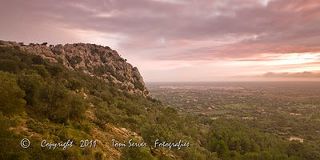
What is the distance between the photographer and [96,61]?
151 metres

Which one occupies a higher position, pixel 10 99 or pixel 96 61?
pixel 96 61

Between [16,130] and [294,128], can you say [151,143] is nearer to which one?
[16,130]

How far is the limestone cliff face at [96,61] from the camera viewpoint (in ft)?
426

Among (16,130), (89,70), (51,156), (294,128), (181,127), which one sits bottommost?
(294,128)

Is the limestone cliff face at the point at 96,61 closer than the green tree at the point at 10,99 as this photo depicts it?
No

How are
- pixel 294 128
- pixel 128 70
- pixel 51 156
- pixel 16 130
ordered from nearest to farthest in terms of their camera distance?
pixel 51 156, pixel 16 130, pixel 128 70, pixel 294 128

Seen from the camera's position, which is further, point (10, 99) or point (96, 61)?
point (96, 61)

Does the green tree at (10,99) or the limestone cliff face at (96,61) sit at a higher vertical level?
the limestone cliff face at (96,61)

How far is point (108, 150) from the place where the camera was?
44156mm

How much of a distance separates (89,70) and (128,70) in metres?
26.7

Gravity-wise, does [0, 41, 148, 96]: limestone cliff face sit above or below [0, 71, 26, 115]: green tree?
above

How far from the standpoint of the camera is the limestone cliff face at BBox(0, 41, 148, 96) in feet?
426

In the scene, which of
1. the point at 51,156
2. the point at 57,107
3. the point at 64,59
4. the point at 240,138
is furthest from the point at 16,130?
the point at 64,59

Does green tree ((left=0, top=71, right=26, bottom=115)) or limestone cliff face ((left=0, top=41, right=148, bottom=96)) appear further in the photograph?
limestone cliff face ((left=0, top=41, right=148, bottom=96))
